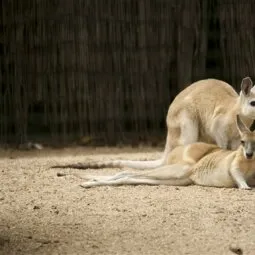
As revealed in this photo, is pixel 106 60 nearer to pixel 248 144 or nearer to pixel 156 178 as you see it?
pixel 156 178

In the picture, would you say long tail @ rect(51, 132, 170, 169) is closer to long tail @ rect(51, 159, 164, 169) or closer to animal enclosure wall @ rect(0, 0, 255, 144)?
long tail @ rect(51, 159, 164, 169)

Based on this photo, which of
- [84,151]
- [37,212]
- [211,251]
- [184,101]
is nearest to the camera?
[211,251]

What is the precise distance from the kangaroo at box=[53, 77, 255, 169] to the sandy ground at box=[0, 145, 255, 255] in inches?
37.7

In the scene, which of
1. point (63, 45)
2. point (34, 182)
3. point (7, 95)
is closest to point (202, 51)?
point (63, 45)

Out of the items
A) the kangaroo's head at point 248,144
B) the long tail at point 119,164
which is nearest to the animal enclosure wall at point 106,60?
the long tail at point 119,164

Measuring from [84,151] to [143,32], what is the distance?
176 cm

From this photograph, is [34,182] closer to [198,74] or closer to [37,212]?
[37,212]

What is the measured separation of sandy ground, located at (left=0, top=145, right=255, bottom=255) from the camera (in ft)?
15.8

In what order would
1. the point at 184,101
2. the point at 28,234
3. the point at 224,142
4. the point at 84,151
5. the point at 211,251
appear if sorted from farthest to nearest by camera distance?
the point at 84,151
the point at 184,101
the point at 224,142
the point at 28,234
the point at 211,251

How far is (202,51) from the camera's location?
10367 millimetres

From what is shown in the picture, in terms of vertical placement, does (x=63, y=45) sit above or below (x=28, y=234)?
above

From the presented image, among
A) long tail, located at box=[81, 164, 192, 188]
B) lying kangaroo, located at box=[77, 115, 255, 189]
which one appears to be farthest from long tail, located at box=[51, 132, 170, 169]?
long tail, located at box=[81, 164, 192, 188]

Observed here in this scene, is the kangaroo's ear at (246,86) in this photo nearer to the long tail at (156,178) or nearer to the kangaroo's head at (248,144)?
the kangaroo's head at (248,144)

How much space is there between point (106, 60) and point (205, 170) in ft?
11.7
